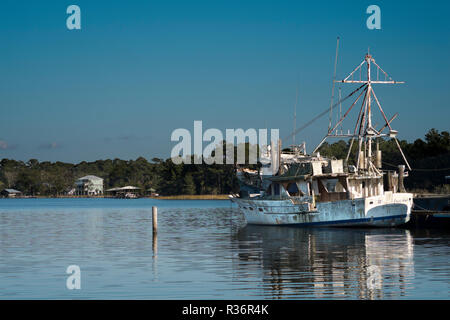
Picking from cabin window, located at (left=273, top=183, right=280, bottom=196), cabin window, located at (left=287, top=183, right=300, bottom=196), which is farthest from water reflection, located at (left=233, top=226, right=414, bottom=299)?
cabin window, located at (left=287, top=183, right=300, bottom=196)

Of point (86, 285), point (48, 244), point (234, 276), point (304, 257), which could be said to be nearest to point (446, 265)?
point (304, 257)

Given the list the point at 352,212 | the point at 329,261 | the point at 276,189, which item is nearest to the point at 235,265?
the point at 329,261

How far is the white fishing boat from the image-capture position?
56.2 meters

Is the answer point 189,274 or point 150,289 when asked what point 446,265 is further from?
point 150,289

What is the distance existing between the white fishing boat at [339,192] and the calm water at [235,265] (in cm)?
178

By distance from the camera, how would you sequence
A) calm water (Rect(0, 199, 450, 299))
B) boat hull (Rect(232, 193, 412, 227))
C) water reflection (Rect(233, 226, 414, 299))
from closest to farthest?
water reflection (Rect(233, 226, 414, 299)) → calm water (Rect(0, 199, 450, 299)) → boat hull (Rect(232, 193, 412, 227))

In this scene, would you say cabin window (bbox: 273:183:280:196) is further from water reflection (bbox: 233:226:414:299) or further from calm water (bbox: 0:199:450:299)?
calm water (bbox: 0:199:450:299)

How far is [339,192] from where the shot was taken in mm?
60656

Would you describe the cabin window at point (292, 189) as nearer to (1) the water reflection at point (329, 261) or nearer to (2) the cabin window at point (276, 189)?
(2) the cabin window at point (276, 189)

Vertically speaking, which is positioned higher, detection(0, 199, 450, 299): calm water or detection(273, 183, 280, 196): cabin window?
detection(273, 183, 280, 196): cabin window

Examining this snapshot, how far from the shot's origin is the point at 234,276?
30.4 meters

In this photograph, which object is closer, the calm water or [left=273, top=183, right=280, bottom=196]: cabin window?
the calm water

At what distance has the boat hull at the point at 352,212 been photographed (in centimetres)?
5569

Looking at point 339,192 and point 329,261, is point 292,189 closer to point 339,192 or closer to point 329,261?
point 339,192
